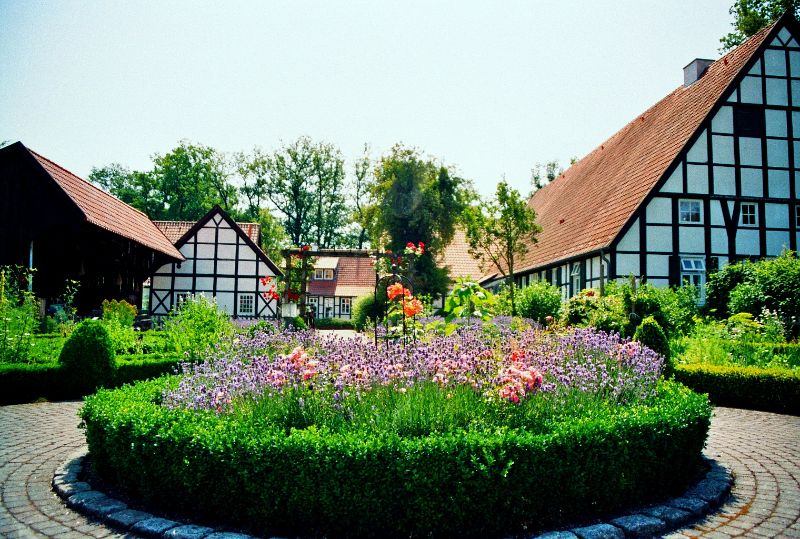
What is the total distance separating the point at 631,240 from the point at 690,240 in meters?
2.12

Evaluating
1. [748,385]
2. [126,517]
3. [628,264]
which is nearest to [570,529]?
[126,517]

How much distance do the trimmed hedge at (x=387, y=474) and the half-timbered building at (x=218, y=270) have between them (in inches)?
913

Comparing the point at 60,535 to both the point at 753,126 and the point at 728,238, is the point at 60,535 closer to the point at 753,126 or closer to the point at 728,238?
the point at 728,238

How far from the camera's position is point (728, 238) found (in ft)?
59.4

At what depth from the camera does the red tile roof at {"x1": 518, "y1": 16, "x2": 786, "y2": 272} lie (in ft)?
58.4

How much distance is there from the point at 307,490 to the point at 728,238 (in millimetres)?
18512

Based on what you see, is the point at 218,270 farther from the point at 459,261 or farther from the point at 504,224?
the point at 459,261

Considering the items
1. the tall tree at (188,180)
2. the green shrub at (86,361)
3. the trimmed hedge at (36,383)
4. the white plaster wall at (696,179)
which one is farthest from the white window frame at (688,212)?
the tall tree at (188,180)

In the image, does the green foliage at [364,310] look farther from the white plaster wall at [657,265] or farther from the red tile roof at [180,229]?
the white plaster wall at [657,265]

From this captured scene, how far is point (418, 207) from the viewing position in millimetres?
33062

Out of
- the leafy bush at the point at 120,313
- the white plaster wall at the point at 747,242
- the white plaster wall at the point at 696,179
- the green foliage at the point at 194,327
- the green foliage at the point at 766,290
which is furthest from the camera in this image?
the white plaster wall at the point at 747,242

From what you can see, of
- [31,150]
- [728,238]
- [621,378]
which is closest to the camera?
[621,378]

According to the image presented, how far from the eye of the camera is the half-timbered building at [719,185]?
17.5 meters

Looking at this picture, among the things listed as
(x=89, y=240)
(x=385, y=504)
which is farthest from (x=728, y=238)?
Result: (x=89, y=240)
